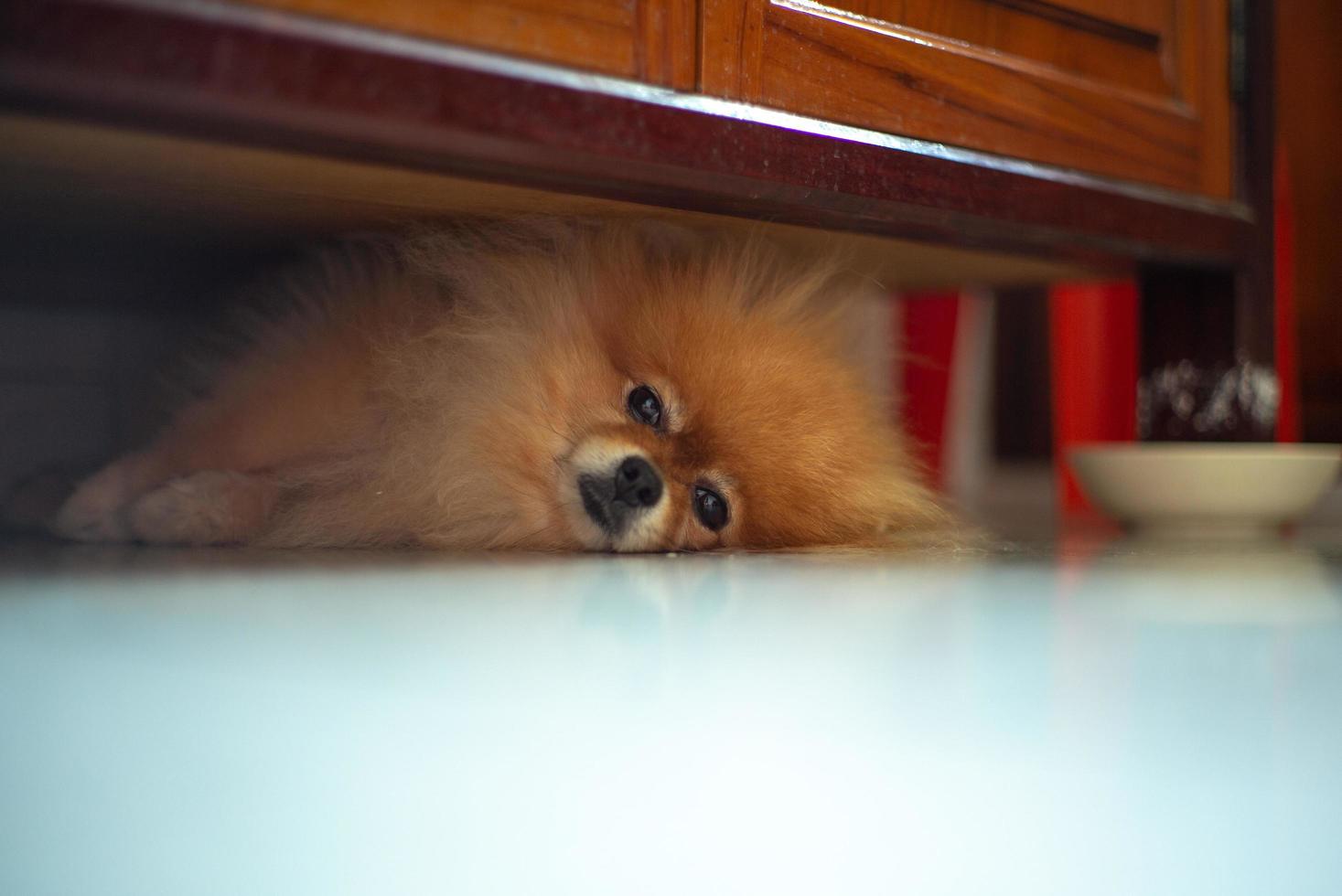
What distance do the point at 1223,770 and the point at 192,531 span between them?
1228 mm

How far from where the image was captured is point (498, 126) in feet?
3.72

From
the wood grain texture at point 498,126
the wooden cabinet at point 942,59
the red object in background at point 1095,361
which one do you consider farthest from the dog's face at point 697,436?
the red object in background at point 1095,361

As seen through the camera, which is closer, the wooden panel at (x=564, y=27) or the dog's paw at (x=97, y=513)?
the wooden panel at (x=564, y=27)

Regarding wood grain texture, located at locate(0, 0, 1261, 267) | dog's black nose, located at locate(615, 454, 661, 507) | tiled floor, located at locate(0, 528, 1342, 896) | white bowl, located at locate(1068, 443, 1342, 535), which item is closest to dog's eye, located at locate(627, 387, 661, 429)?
dog's black nose, located at locate(615, 454, 661, 507)

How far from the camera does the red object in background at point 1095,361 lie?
374 centimetres

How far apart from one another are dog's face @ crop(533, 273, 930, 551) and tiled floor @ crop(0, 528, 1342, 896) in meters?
0.57

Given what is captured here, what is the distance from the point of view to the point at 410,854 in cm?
57

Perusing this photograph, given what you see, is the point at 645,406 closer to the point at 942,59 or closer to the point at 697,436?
the point at 697,436

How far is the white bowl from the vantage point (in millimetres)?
1958

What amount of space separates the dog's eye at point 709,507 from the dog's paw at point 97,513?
2.46 ft

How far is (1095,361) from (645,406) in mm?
2673

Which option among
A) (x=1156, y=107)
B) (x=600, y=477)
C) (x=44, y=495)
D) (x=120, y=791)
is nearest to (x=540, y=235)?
(x=600, y=477)

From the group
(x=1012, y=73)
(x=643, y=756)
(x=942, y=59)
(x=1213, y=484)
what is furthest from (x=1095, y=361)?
(x=643, y=756)

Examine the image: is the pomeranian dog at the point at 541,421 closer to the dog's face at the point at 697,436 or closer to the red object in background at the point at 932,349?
the dog's face at the point at 697,436
